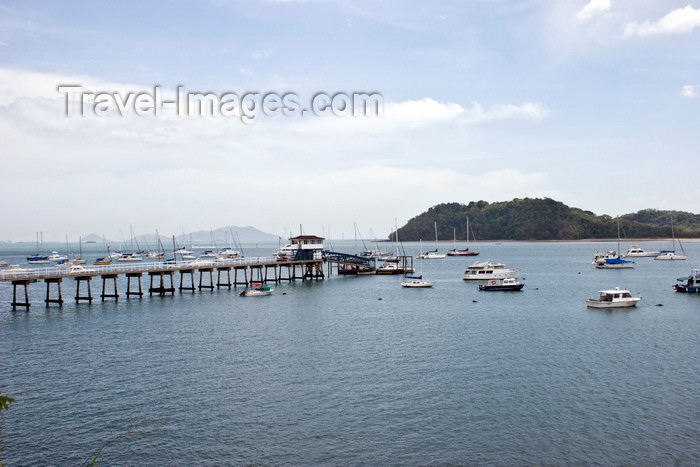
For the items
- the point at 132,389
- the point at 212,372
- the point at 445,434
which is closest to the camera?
the point at 445,434

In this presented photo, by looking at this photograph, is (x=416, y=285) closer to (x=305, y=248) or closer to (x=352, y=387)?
(x=305, y=248)

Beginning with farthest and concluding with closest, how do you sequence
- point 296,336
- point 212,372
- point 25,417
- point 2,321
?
point 2,321
point 296,336
point 212,372
point 25,417

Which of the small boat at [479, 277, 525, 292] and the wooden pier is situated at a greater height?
the wooden pier

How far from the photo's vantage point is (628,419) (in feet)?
90.9

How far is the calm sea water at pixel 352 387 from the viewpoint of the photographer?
25.0m

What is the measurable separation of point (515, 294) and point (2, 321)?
6105 centimetres

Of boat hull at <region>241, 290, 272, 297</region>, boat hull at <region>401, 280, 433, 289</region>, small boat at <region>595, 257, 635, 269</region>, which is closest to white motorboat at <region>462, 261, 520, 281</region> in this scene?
boat hull at <region>401, 280, 433, 289</region>

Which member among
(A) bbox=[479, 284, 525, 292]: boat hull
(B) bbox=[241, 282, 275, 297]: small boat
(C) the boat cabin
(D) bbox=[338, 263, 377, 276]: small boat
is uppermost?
(C) the boat cabin

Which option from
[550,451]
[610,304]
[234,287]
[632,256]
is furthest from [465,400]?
[632,256]

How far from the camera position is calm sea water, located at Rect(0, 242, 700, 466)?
983 inches

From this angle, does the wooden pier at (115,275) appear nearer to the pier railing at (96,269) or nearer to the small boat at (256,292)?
the pier railing at (96,269)

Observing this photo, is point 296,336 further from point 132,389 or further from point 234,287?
point 234,287

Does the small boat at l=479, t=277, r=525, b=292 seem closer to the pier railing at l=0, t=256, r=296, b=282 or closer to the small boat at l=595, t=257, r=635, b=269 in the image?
the pier railing at l=0, t=256, r=296, b=282

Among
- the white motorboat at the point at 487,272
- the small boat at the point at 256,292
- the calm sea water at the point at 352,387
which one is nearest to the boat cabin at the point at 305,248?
the small boat at the point at 256,292
